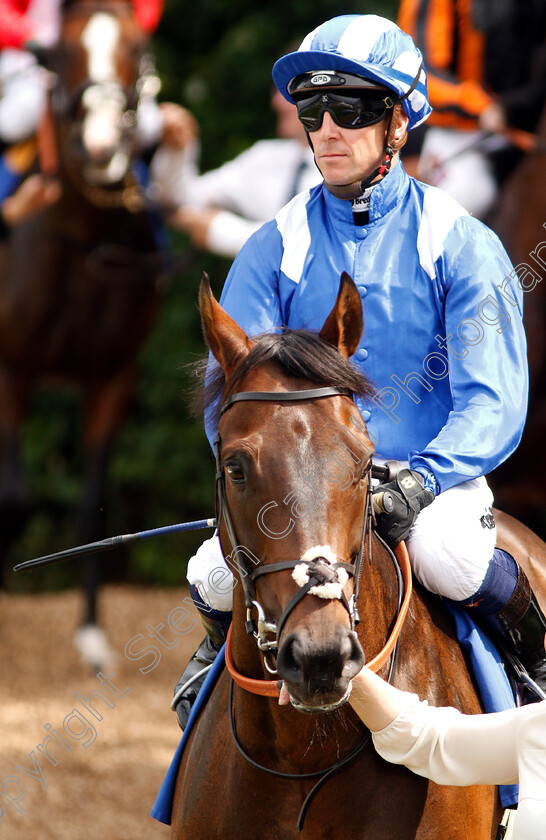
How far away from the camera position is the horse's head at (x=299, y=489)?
1.70m

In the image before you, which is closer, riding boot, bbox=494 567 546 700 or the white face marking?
riding boot, bbox=494 567 546 700

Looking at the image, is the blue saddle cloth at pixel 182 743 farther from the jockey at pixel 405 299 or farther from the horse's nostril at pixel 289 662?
the horse's nostril at pixel 289 662

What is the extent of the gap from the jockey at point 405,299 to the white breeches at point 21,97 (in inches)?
178

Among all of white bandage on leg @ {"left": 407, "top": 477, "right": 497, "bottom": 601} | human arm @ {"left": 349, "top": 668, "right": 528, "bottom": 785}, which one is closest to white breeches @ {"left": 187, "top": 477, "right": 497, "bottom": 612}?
white bandage on leg @ {"left": 407, "top": 477, "right": 497, "bottom": 601}

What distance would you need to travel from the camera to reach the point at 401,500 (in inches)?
81.8

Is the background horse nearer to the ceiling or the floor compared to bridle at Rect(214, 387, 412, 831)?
nearer to the floor

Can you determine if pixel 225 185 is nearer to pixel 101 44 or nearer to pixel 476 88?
pixel 101 44

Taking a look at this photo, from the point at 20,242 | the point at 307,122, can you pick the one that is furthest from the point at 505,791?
the point at 20,242

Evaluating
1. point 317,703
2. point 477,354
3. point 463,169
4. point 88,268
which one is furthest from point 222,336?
point 88,268

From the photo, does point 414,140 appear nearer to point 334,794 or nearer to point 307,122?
point 307,122

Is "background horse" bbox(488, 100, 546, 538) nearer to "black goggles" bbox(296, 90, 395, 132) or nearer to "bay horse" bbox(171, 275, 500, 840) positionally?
"black goggles" bbox(296, 90, 395, 132)

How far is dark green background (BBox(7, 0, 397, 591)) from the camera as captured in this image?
864cm

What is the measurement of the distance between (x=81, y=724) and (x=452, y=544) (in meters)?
3.60

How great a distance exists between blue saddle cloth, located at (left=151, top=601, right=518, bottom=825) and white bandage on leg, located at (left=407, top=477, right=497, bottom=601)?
0.33ft
